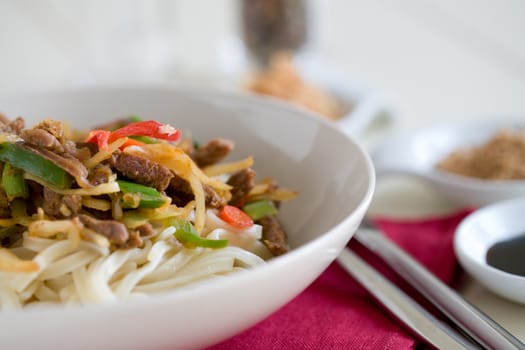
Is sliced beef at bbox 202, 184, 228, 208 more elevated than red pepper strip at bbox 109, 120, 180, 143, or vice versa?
red pepper strip at bbox 109, 120, 180, 143

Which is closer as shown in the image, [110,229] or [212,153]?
[110,229]

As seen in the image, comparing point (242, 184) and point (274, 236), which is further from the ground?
point (242, 184)

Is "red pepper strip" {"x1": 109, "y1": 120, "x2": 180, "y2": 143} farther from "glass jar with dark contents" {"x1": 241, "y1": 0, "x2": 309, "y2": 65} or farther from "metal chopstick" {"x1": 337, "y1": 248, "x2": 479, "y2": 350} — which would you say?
"glass jar with dark contents" {"x1": 241, "y1": 0, "x2": 309, "y2": 65}

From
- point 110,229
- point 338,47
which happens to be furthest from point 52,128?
point 338,47

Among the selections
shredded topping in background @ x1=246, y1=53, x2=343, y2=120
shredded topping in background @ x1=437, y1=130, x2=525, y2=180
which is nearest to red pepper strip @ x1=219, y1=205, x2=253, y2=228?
shredded topping in background @ x1=437, y1=130, x2=525, y2=180

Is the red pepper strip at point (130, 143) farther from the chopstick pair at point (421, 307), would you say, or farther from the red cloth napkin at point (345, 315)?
the chopstick pair at point (421, 307)

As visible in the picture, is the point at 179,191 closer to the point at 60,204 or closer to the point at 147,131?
the point at 147,131

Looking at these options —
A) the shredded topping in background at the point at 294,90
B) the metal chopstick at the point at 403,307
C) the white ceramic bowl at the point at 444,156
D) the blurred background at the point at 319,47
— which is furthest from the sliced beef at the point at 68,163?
the blurred background at the point at 319,47
